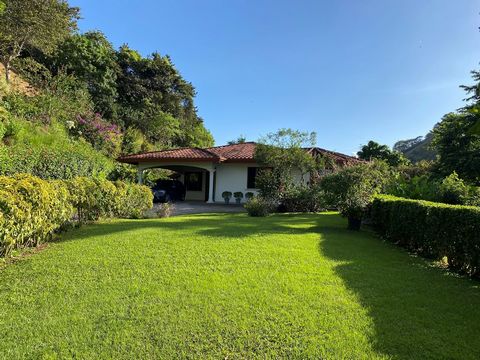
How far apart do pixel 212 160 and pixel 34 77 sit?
42.7 ft

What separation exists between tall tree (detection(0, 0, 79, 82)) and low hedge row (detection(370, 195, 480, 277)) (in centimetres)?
1940

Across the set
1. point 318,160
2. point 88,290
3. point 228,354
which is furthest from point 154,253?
point 318,160

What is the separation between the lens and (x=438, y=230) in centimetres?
694

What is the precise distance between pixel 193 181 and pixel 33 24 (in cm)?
1429

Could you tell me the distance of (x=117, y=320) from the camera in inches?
146

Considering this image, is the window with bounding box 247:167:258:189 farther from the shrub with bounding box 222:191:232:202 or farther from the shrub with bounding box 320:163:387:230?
the shrub with bounding box 320:163:387:230

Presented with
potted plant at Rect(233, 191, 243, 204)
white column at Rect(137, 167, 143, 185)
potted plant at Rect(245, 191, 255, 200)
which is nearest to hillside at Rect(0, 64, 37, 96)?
white column at Rect(137, 167, 143, 185)

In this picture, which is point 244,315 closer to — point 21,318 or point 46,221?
point 21,318

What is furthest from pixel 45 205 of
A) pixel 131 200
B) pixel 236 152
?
pixel 236 152

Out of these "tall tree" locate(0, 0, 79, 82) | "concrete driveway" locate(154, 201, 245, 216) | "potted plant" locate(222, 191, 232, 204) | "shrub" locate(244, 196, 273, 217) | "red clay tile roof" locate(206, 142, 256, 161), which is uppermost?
"tall tree" locate(0, 0, 79, 82)

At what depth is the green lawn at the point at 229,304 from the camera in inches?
130

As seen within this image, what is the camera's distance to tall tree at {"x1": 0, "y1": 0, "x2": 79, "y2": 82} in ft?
55.8

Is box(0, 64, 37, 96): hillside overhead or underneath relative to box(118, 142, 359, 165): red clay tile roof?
overhead

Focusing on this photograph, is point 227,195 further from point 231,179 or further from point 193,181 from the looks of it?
point 193,181
